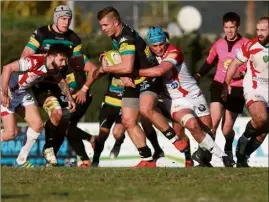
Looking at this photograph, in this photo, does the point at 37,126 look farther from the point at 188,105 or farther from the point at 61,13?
the point at 188,105

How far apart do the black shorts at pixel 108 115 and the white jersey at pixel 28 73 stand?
2704 millimetres

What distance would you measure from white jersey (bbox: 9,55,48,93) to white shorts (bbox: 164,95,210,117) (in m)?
2.02

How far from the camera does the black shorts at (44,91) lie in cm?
1722

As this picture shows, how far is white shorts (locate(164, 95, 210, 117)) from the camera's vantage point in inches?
656

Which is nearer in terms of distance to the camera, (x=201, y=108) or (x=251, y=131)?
(x=201, y=108)

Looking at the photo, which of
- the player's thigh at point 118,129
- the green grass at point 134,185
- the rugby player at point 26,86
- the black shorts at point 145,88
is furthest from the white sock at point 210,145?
the player's thigh at point 118,129

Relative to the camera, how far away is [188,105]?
54.7 feet

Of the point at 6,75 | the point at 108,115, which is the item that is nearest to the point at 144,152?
the point at 108,115

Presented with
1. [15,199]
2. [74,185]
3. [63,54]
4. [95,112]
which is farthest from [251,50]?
[95,112]

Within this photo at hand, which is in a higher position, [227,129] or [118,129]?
[227,129]

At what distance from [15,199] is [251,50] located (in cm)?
576

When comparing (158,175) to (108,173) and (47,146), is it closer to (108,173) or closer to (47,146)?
(108,173)

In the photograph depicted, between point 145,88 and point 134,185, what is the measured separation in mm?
4048

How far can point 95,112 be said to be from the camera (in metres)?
27.3
